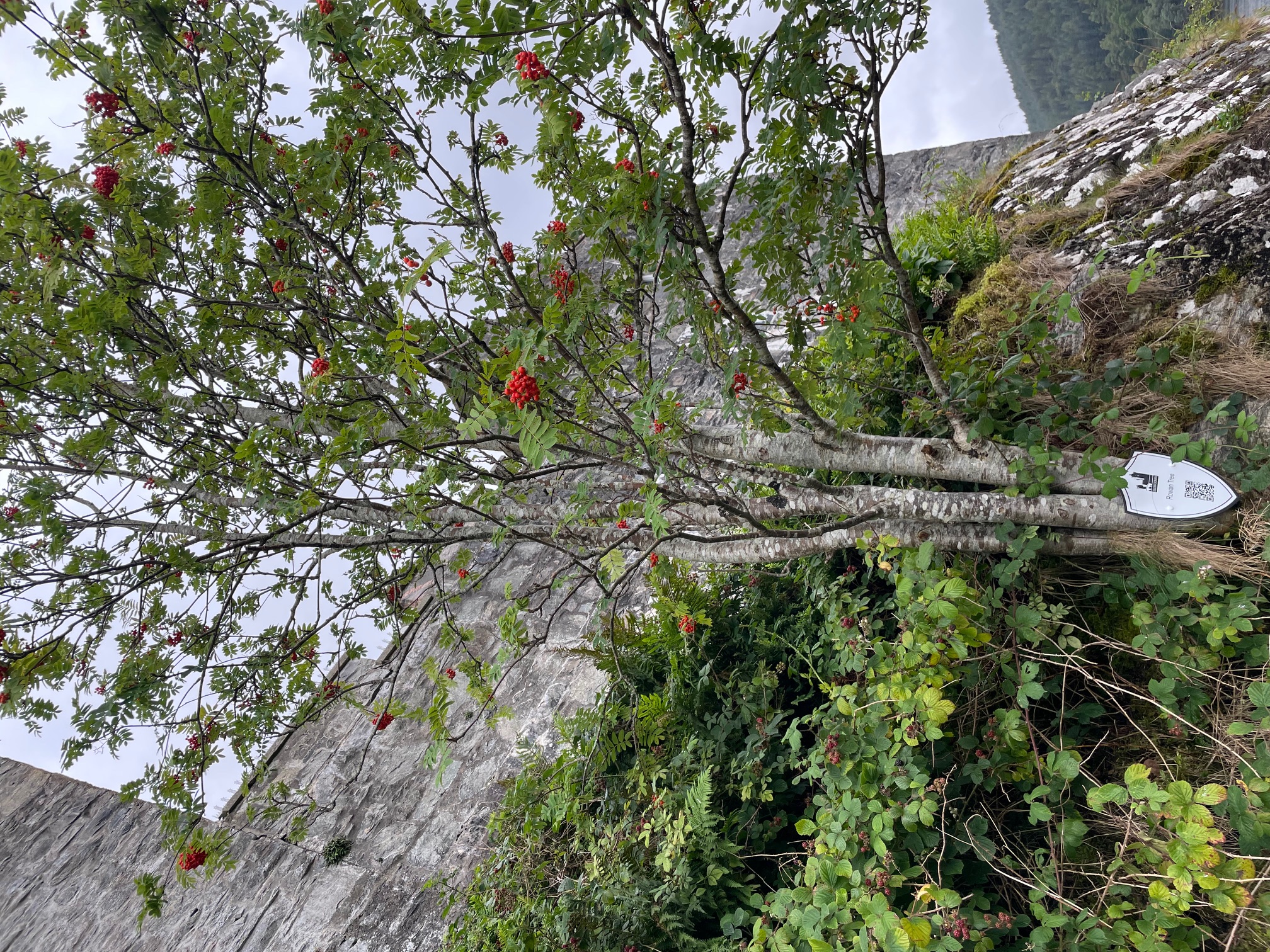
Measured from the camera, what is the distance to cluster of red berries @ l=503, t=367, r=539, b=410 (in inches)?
55.7

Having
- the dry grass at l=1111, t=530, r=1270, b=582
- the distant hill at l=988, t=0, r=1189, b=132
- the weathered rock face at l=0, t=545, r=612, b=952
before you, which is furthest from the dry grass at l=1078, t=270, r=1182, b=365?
the distant hill at l=988, t=0, r=1189, b=132

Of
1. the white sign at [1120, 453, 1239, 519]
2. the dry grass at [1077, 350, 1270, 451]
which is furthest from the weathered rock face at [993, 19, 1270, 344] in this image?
the white sign at [1120, 453, 1239, 519]

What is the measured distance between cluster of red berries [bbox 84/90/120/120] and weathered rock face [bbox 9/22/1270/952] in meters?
2.11

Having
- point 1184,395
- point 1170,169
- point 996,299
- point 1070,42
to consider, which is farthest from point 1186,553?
point 1070,42

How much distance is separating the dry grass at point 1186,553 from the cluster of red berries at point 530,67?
2.01 m

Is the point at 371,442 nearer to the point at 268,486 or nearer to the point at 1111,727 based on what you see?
the point at 268,486

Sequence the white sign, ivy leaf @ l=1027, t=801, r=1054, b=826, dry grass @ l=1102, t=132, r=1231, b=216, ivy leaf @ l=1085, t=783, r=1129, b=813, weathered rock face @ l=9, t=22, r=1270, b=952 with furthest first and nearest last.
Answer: weathered rock face @ l=9, t=22, r=1270, b=952
dry grass @ l=1102, t=132, r=1231, b=216
the white sign
ivy leaf @ l=1027, t=801, r=1054, b=826
ivy leaf @ l=1085, t=783, r=1129, b=813

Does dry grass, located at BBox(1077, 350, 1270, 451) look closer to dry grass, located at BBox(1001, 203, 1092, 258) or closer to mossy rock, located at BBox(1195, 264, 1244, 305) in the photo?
mossy rock, located at BBox(1195, 264, 1244, 305)

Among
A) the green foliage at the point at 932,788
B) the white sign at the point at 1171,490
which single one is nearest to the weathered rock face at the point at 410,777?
the green foliage at the point at 932,788

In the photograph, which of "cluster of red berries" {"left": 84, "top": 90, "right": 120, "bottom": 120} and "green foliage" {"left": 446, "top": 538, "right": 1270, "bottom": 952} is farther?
"cluster of red berries" {"left": 84, "top": 90, "right": 120, "bottom": 120}

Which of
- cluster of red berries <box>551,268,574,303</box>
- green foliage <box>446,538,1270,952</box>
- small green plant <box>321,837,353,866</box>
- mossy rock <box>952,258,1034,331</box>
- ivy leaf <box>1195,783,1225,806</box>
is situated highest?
cluster of red berries <box>551,268,574,303</box>

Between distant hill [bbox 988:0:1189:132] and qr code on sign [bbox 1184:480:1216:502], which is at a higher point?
distant hill [bbox 988:0:1189:132]

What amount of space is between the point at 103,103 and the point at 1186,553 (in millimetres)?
3722

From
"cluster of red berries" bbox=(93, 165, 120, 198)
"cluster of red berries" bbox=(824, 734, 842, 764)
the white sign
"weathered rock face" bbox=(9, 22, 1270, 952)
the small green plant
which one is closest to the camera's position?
the white sign
